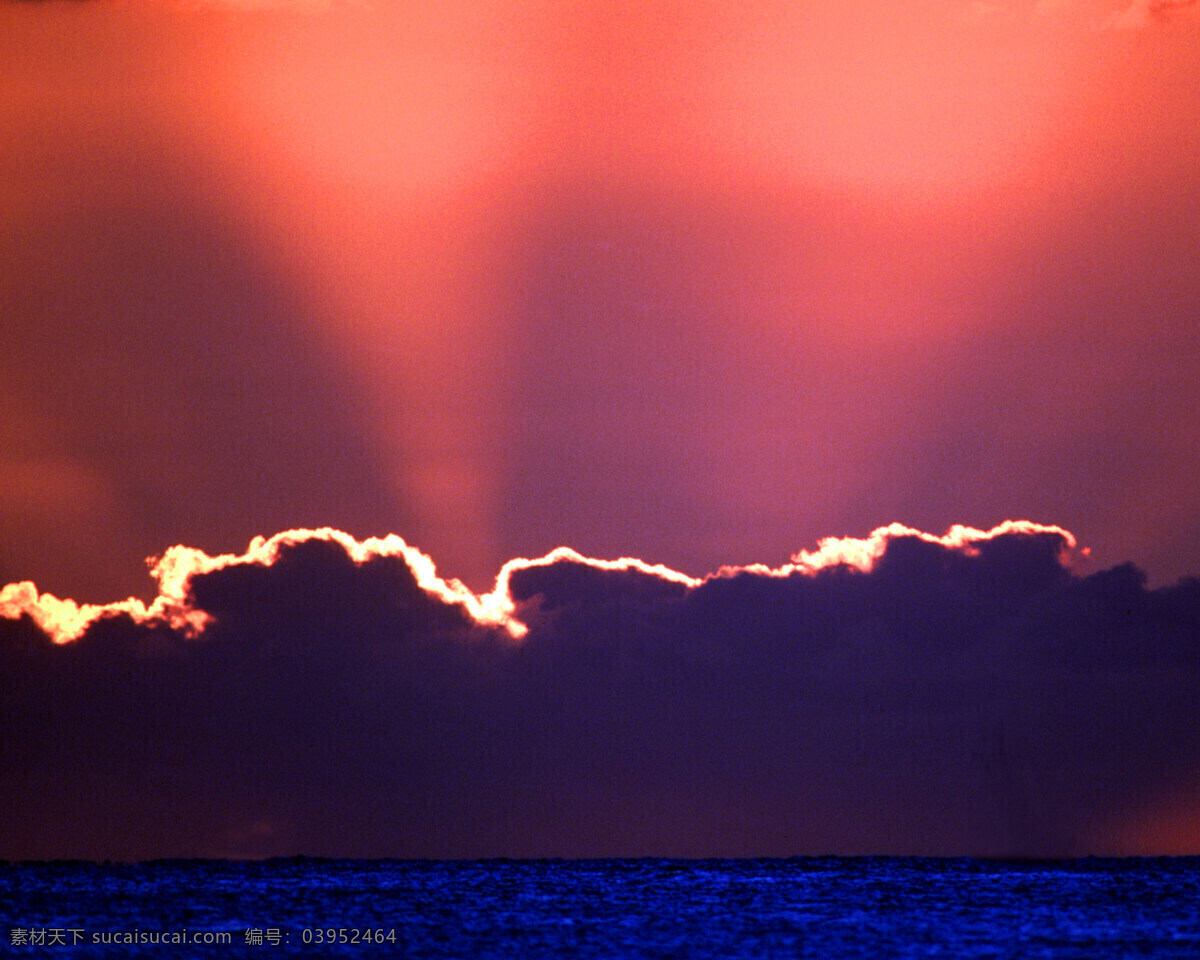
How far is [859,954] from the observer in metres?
101

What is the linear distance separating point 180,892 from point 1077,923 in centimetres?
9696

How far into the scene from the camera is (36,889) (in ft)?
540

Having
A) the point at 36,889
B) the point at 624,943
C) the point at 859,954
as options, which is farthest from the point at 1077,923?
the point at 36,889

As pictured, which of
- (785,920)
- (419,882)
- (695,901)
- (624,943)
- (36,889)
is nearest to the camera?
(624,943)

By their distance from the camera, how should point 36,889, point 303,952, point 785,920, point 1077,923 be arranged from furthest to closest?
point 36,889, point 785,920, point 1077,923, point 303,952

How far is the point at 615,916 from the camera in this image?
431 feet

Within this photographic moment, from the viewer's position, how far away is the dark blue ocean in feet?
339

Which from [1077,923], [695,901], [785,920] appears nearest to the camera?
[1077,923]

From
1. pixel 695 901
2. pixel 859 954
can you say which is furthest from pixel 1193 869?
pixel 859 954

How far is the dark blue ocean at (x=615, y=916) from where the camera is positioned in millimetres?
103188

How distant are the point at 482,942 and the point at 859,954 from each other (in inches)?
1082

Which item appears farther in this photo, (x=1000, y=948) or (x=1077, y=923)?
(x=1077, y=923)

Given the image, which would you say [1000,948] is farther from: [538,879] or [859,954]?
[538,879]

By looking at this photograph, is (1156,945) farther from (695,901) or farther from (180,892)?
(180,892)
